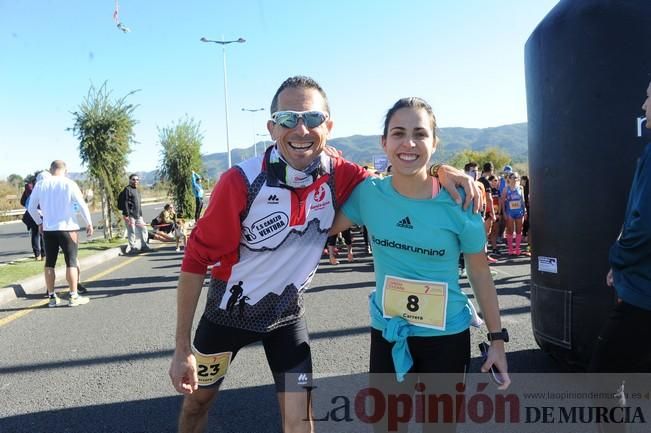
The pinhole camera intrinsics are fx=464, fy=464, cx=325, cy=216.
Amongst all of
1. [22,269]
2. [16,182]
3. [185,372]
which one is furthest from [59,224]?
[16,182]

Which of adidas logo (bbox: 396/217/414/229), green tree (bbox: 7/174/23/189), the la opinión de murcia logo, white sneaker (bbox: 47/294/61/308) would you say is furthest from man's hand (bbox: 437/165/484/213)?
green tree (bbox: 7/174/23/189)

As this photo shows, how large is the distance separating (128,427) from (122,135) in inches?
532

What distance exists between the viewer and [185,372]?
81.4 inches

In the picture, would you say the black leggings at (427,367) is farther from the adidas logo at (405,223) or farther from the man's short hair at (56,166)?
the man's short hair at (56,166)

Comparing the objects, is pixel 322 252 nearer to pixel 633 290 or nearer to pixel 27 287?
pixel 633 290

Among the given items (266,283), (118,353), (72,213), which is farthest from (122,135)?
(266,283)

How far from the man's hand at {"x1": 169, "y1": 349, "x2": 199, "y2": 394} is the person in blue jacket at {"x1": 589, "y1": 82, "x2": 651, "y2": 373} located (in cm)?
196

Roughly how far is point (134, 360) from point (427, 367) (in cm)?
319

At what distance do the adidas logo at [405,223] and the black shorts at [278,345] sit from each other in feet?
2.49

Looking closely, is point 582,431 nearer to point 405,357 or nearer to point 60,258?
point 405,357

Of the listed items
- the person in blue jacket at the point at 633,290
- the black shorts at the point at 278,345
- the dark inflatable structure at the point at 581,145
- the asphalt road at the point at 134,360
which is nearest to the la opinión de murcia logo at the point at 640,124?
the dark inflatable structure at the point at 581,145

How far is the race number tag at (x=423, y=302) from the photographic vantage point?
2041 millimetres

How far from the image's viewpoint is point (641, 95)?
9.18 feet

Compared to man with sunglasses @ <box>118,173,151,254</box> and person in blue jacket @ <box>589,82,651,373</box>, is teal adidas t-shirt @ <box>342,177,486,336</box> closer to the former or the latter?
person in blue jacket @ <box>589,82,651,373</box>
